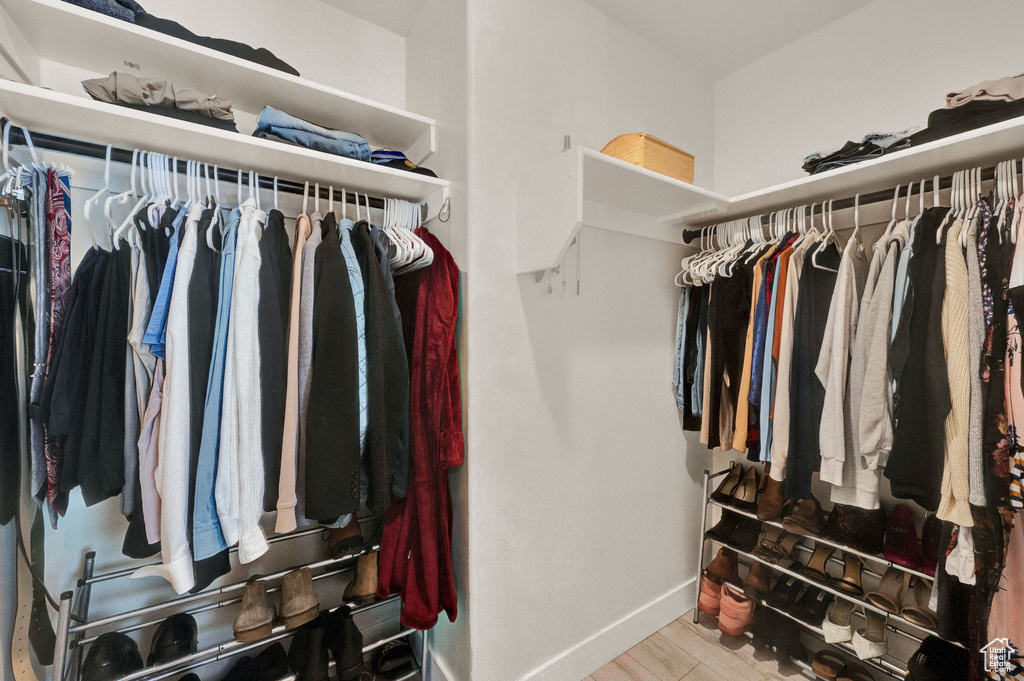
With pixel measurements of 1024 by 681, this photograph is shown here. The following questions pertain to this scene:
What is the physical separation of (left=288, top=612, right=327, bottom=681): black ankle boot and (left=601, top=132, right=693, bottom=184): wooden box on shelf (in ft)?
6.00

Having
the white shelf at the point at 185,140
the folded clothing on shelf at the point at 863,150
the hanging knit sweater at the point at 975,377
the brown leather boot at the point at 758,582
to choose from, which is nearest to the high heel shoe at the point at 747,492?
the brown leather boot at the point at 758,582

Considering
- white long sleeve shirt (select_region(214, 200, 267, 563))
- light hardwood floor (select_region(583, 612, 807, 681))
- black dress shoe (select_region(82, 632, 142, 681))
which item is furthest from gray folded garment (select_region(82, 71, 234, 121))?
light hardwood floor (select_region(583, 612, 807, 681))

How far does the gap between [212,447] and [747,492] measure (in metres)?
2.02

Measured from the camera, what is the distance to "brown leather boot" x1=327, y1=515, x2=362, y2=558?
1.46 meters

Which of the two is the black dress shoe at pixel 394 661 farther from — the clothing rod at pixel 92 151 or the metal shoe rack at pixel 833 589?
the clothing rod at pixel 92 151

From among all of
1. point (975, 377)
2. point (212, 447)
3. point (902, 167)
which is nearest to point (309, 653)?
point (212, 447)

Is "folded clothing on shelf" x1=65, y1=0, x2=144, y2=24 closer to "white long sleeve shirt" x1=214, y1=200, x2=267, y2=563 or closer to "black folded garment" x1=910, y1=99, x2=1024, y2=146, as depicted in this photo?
"white long sleeve shirt" x1=214, y1=200, x2=267, y2=563

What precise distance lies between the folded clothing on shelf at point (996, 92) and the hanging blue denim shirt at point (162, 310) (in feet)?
6.93

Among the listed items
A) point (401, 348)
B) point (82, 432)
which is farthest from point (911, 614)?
point (82, 432)

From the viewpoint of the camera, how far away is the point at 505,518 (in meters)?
1.49

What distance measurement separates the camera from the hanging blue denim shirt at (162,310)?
99cm

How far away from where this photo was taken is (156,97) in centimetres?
101

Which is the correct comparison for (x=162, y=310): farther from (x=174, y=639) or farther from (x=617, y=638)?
(x=617, y=638)

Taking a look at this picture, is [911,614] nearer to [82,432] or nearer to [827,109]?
[827,109]
